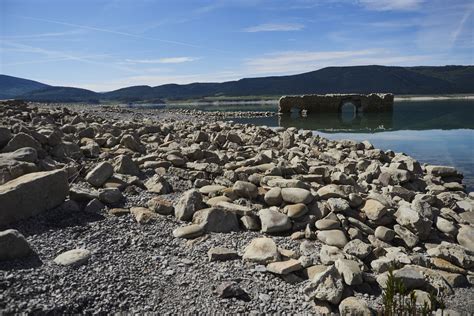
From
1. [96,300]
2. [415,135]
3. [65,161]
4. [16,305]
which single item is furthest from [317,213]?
[415,135]

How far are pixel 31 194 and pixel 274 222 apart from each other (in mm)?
4481

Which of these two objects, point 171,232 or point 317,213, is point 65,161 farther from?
point 317,213

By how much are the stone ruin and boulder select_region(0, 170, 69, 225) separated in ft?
170

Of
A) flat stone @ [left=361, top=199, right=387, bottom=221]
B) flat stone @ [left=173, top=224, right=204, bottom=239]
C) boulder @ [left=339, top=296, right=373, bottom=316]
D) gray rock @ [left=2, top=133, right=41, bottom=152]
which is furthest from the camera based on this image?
gray rock @ [left=2, top=133, right=41, bottom=152]

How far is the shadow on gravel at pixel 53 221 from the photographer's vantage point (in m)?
6.98

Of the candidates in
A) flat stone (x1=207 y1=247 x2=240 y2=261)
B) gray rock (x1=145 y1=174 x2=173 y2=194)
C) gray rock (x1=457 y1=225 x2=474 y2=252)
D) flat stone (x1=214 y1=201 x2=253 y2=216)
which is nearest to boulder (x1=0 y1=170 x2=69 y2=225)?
gray rock (x1=145 y1=174 x2=173 y2=194)

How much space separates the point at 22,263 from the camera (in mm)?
5930

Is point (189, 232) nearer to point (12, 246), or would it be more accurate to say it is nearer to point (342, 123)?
point (12, 246)

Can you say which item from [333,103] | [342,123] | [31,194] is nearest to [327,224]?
[31,194]

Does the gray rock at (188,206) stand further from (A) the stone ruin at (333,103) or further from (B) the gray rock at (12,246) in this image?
(A) the stone ruin at (333,103)

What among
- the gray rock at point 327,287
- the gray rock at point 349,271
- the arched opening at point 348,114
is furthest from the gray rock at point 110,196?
the arched opening at point 348,114

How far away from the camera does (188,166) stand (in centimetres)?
1109

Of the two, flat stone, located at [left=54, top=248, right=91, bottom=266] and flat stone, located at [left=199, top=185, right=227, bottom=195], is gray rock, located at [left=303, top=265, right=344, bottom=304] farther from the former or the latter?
flat stone, located at [left=199, top=185, right=227, bottom=195]

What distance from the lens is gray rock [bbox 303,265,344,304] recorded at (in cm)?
561
